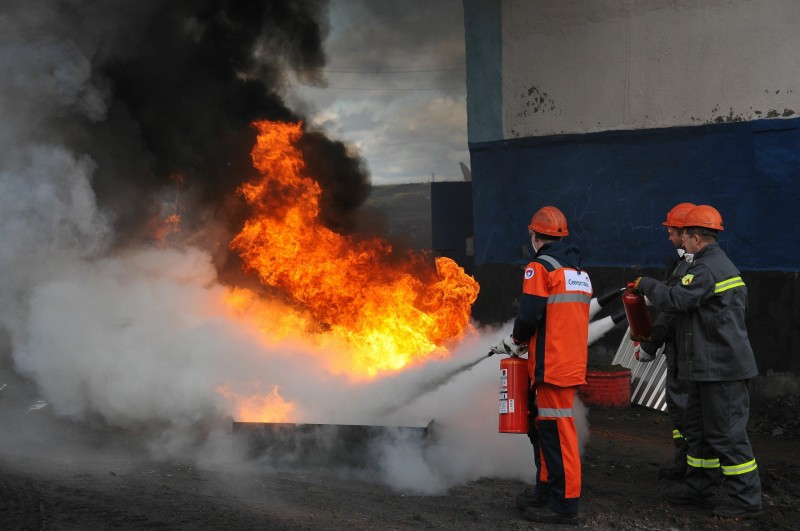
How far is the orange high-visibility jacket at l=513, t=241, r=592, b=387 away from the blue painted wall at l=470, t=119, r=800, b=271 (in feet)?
15.1

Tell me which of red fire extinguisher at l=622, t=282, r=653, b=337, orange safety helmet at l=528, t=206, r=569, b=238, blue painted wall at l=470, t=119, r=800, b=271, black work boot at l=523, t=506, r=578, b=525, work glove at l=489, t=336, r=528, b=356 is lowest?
black work boot at l=523, t=506, r=578, b=525

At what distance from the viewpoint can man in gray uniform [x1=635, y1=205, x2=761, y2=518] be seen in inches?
199

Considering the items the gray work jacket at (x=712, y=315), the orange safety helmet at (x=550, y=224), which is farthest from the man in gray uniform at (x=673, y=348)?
the orange safety helmet at (x=550, y=224)

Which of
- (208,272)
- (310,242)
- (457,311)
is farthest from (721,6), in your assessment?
(208,272)

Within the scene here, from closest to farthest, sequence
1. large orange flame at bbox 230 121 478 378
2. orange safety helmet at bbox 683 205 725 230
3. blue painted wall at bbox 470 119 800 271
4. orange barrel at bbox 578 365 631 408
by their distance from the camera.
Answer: orange safety helmet at bbox 683 205 725 230, large orange flame at bbox 230 121 478 378, blue painted wall at bbox 470 119 800 271, orange barrel at bbox 578 365 631 408

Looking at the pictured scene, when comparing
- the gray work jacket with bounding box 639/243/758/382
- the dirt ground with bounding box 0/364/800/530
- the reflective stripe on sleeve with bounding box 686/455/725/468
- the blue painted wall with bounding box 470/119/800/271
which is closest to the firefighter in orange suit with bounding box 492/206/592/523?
the dirt ground with bounding box 0/364/800/530

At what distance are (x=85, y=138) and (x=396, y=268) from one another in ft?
13.3

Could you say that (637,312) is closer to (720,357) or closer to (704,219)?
(720,357)

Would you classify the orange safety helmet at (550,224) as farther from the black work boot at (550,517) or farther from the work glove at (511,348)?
the black work boot at (550,517)

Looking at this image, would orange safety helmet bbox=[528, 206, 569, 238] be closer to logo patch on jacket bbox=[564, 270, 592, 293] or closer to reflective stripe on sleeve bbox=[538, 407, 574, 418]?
logo patch on jacket bbox=[564, 270, 592, 293]

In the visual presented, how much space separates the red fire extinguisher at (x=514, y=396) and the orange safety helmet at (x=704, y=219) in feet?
5.27

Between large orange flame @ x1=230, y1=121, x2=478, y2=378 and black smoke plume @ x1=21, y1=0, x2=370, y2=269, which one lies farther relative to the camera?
black smoke plume @ x1=21, y1=0, x2=370, y2=269

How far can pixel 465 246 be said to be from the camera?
47.0ft

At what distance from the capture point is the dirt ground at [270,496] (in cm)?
466
